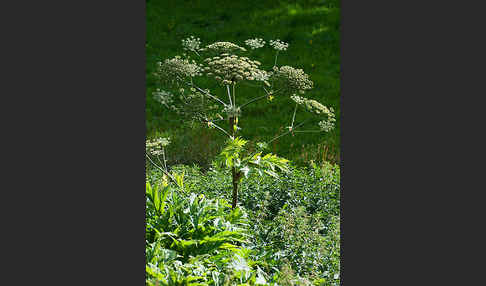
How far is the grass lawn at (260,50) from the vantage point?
655cm

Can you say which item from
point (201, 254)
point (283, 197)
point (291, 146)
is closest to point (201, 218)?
point (201, 254)

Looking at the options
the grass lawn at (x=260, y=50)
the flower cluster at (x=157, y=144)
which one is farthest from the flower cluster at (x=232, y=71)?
the grass lawn at (x=260, y=50)

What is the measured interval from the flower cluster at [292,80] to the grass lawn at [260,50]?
174 cm

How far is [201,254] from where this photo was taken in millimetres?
3719

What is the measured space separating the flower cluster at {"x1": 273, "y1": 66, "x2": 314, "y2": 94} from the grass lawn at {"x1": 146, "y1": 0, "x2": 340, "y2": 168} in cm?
174

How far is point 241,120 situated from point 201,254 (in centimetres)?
348

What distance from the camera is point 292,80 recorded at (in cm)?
448

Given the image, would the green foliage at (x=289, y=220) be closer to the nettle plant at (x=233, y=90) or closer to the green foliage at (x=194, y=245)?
the green foliage at (x=194, y=245)

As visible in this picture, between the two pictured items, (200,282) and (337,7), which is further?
(337,7)

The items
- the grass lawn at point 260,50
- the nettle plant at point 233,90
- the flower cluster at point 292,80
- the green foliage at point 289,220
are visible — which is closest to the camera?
the green foliage at point 289,220

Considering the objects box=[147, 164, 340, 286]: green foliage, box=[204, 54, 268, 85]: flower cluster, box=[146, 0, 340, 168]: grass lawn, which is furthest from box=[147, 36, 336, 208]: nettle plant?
box=[146, 0, 340, 168]: grass lawn

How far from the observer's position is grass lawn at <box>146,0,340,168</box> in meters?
6.55

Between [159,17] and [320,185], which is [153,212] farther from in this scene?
[159,17]

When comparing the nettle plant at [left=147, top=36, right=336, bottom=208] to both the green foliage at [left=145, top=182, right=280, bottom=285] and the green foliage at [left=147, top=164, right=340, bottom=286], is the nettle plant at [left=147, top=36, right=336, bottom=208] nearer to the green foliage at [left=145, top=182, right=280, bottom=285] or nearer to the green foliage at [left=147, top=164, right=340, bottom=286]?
the green foliage at [left=147, top=164, right=340, bottom=286]
